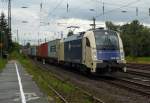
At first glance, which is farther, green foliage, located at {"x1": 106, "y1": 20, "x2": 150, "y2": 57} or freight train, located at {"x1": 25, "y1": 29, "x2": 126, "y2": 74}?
green foliage, located at {"x1": 106, "y1": 20, "x2": 150, "y2": 57}

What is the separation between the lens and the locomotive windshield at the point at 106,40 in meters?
27.0

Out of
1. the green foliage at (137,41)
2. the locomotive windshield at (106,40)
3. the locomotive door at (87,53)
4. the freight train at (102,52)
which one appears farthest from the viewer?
the green foliage at (137,41)

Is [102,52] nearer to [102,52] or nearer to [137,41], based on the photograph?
[102,52]

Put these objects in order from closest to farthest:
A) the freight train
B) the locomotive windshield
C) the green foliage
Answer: the freight train
the locomotive windshield
the green foliage

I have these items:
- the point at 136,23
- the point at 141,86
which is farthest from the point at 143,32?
the point at 141,86

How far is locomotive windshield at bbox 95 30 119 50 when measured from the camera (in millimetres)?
26983

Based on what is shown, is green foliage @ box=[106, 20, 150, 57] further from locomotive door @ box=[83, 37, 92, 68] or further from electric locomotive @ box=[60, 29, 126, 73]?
electric locomotive @ box=[60, 29, 126, 73]

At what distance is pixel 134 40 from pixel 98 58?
6769 cm

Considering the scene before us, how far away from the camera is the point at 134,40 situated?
305 ft

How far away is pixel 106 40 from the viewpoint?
2731 cm

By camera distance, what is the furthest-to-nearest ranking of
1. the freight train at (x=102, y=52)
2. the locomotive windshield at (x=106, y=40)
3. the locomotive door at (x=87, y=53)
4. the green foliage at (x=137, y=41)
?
the green foliage at (x=137, y=41), the locomotive windshield at (x=106, y=40), the locomotive door at (x=87, y=53), the freight train at (x=102, y=52)

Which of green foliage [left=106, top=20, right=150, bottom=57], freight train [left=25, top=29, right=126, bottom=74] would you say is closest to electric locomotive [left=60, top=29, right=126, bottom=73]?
freight train [left=25, top=29, right=126, bottom=74]

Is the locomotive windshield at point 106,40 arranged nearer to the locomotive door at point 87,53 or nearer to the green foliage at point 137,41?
the locomotive door at point 87,53

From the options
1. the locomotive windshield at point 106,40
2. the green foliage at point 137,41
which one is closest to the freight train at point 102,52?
the locomotive windshield at point 106,40
